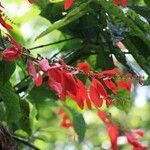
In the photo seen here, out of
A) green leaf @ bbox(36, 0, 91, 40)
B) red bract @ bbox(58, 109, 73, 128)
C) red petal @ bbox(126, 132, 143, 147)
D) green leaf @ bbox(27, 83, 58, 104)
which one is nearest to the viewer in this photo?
green leaf @ bbox(36, 0, 91, 40)

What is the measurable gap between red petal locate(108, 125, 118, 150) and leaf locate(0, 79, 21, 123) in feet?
1.48

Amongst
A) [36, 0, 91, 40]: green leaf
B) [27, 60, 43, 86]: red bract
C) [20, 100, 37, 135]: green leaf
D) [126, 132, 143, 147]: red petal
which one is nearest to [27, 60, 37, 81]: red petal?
[27, 60, 43, 86]: red bract

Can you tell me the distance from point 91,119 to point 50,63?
5.31 meters

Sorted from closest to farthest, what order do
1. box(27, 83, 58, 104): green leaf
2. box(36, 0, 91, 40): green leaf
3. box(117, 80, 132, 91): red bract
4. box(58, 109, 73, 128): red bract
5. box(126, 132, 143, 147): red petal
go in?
box(36, 0, 91, 40): green leaf < box(117, 80, 132, 91): red bract < box(27, 83, 58, 104): green leaf < box(126, 132, 143, 147): red petal < box(58, 109, 73, 128): red bract

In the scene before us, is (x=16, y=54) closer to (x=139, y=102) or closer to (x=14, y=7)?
(x=14, y=7)

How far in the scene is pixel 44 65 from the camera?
1.05m

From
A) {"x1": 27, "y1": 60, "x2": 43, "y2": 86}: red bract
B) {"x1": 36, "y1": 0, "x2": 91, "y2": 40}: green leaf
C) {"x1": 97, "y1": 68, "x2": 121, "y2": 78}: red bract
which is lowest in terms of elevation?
{"x1": 97, "y1": 68, "x2": 121, "y2": 78}: red bract

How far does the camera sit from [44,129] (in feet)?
6.81

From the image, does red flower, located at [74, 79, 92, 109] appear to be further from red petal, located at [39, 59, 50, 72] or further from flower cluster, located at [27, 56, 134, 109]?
red petal, located at [39, 59, 50, 72]

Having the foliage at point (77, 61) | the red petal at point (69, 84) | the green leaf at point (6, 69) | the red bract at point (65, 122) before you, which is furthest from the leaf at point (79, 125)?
the red petal at point (69, 84)

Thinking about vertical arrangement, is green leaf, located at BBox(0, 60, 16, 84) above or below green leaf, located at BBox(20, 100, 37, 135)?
above

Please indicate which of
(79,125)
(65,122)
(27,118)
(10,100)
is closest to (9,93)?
(10,100)

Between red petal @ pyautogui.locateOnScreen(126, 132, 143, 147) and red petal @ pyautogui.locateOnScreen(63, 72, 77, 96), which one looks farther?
red petal @ pyautogui.locateOnScreen(126, 132, 143, 147)

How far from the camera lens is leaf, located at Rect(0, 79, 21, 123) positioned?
4.39ft
